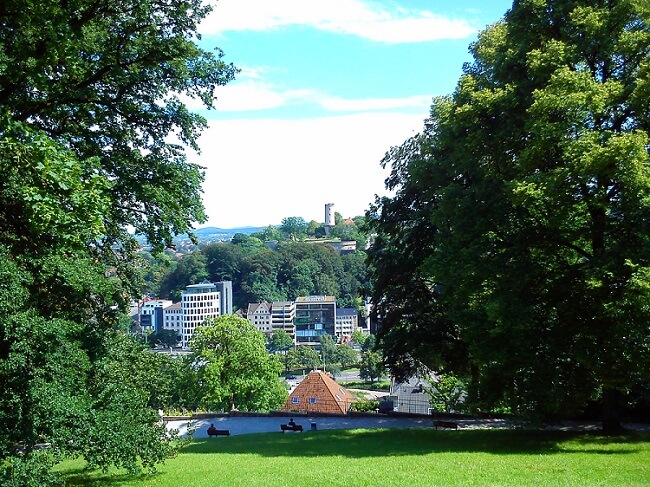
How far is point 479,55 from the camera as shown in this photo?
1780 cm

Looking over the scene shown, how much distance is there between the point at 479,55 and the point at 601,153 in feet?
24.7

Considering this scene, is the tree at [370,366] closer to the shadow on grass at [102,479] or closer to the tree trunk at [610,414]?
the tree trunk at [610,414]

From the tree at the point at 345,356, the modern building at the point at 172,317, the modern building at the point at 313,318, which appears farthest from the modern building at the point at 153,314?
the tree at the point at 345,356

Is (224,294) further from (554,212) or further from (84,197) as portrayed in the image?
(84,197)

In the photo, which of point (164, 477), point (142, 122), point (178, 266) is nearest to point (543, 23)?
point (142, 122)

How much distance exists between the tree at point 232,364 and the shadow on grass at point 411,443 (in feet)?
37.0

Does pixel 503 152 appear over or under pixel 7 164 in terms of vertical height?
Answer: over

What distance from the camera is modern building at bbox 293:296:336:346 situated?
114438 mm

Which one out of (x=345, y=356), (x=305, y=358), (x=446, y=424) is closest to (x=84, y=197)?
(x=446, y=424)

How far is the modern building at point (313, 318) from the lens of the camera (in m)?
114

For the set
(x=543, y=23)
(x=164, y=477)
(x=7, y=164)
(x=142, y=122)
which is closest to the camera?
(x=7, y=164)

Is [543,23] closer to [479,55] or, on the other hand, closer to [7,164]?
[479,55]

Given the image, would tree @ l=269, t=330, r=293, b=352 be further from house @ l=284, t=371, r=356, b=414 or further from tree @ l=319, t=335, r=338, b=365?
house @ l=284, t=371, r=356, b=414

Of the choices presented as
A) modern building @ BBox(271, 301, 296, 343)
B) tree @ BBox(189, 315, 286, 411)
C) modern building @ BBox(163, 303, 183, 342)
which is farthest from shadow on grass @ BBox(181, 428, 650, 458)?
modern building @ BBox(163, 303, 183, 342)
